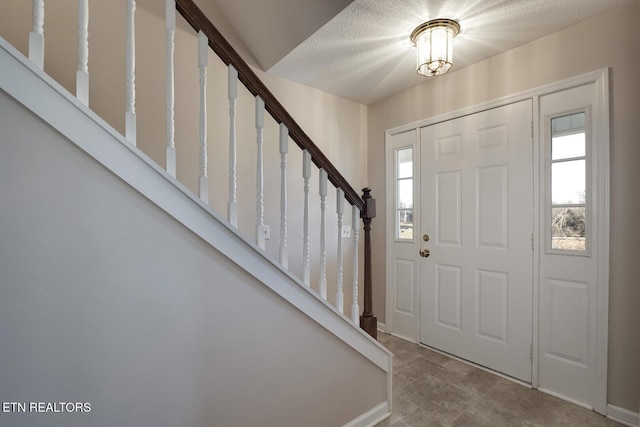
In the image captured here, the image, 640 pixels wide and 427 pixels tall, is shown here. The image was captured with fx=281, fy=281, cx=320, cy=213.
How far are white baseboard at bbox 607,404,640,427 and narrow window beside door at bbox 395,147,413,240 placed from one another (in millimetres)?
1621

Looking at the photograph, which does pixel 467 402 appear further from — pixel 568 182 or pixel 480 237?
pixel 568 182

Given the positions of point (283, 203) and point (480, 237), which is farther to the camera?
point (480, 237)

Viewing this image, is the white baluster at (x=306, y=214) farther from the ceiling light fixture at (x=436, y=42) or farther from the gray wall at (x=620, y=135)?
the gray wall at (x=620, y=135)

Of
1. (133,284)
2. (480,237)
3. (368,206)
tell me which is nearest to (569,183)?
(480,237)

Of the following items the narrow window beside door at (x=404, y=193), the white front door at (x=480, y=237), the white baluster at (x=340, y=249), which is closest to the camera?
the white baluster at (x=340, y=249)

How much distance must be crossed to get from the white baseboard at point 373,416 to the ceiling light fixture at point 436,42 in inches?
84.0

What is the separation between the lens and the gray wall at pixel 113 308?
0.79 m

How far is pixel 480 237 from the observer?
7.35ft

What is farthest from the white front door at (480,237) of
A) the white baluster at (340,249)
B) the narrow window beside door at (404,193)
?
the white baluster at (340,249)

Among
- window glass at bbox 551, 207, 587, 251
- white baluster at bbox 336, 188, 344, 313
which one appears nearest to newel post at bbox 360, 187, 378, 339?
white baluster at bbox 336, 188, 344, 313

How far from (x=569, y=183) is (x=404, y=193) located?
123 cm

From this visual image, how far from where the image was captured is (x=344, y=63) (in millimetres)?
2209

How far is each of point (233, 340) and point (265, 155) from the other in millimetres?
1529

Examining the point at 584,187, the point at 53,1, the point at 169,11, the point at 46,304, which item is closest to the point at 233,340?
the point at 46,304
